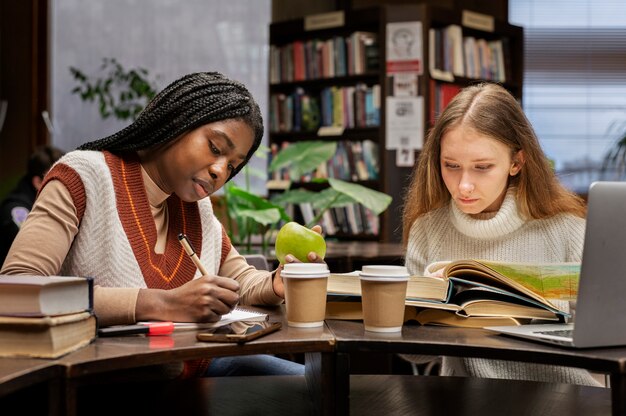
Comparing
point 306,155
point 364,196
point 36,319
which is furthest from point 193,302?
point 306,155

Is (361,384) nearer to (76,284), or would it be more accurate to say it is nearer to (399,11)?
(76,284)

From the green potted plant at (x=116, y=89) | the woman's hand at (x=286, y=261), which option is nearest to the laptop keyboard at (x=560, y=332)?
the woman's hand at (x=286, y=261)

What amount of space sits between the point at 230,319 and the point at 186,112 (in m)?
0.44

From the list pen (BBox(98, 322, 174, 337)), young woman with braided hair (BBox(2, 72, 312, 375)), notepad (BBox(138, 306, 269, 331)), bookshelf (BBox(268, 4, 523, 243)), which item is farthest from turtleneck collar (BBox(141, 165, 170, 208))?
bookshelf (BBox(268, 4, 523, 243))

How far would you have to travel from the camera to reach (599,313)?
1122 millimetres

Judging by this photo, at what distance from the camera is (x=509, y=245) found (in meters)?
1.84

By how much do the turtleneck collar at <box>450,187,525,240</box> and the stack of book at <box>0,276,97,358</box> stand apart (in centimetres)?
99

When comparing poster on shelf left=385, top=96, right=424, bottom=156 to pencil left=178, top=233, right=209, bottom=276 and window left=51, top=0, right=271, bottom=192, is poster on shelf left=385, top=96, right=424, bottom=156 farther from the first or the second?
pencil left=178, top=233, right=209, bottom=276

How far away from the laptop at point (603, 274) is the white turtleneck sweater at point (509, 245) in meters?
0.61

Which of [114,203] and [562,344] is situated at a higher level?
[114,203]

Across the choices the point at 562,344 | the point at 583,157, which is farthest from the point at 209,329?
the point at 583,157

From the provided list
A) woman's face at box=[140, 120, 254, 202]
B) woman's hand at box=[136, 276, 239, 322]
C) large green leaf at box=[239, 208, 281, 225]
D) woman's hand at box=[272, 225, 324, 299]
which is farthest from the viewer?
large green leaf at box=[239, 208, 281, 225]

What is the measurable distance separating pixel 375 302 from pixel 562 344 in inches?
11.1

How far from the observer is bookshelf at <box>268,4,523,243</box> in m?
5.54
